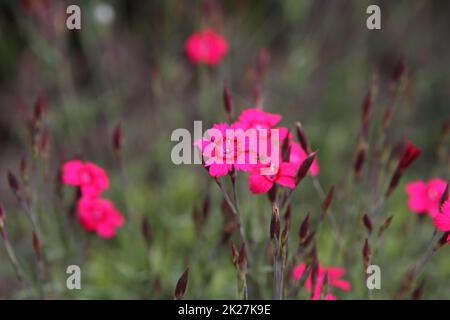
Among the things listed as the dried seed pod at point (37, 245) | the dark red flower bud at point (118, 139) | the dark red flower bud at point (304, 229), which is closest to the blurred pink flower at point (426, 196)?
the dark red flower bud at point (304, 229)

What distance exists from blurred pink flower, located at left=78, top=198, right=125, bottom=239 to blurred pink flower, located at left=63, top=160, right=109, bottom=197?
11cm

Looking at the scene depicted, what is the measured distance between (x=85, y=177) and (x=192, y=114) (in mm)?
2441

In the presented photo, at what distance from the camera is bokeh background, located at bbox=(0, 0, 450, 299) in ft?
8.45

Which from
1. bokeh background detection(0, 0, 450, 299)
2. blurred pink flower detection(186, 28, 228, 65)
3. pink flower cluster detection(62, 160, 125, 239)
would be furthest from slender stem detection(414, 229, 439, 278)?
blurred pink flower detection(186, 28, 228, 65)

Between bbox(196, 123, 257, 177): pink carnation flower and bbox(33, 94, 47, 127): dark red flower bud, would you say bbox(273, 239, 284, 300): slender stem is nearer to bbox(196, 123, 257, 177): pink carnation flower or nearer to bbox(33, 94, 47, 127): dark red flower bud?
bbox(196, 123, 257, 177): pink carnation flower

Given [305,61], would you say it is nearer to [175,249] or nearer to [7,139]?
[175,249]

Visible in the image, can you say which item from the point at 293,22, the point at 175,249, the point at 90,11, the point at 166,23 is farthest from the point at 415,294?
the point at 90,11

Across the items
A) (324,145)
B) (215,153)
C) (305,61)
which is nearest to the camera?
(215,153)

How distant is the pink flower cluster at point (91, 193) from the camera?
77.4 inches

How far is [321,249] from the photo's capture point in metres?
3.00

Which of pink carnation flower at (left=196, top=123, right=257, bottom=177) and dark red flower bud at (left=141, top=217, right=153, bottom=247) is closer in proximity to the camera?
pink carnation flower at (left=196, top=123, right=257, bottom=177)

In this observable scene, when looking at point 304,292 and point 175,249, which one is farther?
point 175,249

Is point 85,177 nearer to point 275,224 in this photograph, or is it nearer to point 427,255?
point 275,224

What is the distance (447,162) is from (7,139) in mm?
3315
